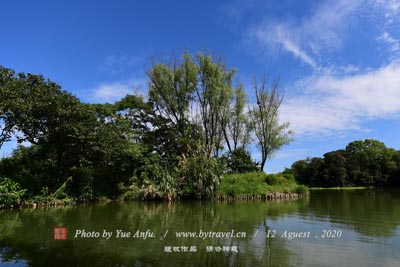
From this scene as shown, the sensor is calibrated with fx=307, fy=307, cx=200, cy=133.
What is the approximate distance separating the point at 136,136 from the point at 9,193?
1018 cm

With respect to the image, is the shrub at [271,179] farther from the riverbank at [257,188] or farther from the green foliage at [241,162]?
the green foliage at [241,162]

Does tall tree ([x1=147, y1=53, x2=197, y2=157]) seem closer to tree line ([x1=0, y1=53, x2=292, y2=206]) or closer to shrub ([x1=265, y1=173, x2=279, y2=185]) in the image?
tree line ([x1=0, y1=53, x2=292, y2=206])

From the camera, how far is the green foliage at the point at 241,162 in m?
29.5

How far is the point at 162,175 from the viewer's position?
21875 mm

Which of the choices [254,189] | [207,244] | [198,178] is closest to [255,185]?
[254,189]

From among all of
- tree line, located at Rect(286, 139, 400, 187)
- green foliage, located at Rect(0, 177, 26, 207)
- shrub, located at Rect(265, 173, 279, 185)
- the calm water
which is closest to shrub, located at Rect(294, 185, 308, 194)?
shrub, located at Rect(265, 173, 279, 185)

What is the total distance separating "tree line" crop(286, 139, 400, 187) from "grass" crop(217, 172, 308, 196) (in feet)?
84.5

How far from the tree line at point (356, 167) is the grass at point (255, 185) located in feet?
84.5

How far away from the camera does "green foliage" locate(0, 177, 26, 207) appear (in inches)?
608

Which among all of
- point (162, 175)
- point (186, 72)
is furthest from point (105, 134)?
point (186, 72)

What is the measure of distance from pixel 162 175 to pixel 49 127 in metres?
7.99

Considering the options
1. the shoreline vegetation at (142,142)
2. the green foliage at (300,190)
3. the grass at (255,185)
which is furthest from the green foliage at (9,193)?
the green foliage at (300,190)

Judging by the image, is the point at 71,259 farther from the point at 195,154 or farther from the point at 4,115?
the point at 195,154

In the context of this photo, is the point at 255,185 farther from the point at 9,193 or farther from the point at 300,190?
→ the point at 9,193
